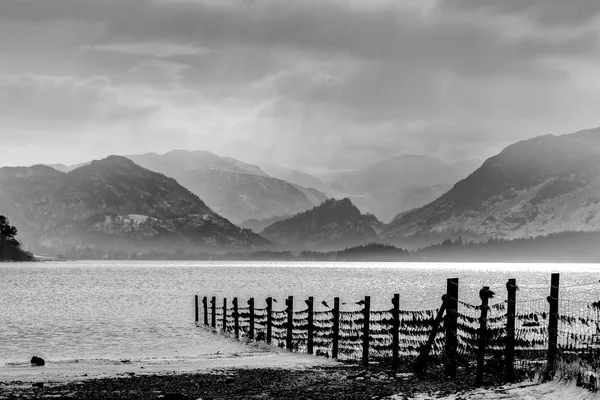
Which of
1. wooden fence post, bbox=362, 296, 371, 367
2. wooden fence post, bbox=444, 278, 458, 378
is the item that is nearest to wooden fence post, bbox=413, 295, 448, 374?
wooden fence post, bbox=444, 278, 458, 378

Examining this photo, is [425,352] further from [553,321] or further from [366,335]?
[366,335]

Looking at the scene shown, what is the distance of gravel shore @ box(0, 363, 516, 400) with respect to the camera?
23.1 metres

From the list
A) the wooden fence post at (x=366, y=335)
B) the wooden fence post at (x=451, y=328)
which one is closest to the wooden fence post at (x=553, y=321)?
the wooden fence post at (x=451, y=328)

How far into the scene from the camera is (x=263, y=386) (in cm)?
2605

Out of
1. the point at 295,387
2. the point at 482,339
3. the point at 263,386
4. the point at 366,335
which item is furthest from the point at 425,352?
the point at 366,335

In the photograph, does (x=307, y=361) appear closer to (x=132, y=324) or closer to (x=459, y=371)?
(x=459, y=371)

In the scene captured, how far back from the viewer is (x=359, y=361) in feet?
112

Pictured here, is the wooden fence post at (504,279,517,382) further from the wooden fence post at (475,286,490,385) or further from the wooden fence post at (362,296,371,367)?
the wooden fence post at (362,296,371,367)

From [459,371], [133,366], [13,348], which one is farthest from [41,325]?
[459,371]

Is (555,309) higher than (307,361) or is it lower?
higher

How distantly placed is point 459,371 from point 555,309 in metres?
6.44

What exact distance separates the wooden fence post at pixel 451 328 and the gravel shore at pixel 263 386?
0.49 metres

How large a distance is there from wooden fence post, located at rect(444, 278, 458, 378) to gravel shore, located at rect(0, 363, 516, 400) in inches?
19.2

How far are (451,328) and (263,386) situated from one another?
6.64 metres
